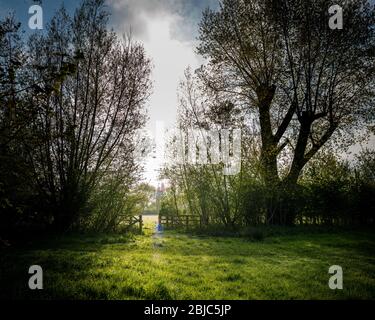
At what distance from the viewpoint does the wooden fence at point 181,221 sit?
23406 millimetres

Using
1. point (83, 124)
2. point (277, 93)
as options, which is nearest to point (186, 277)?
point (83, 124)

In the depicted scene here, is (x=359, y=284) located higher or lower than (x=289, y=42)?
lower

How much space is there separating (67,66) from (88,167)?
11.2m

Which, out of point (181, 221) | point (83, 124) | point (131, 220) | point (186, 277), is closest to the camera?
point (186, 277)

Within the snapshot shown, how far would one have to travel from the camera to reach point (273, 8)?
1664 centimetres

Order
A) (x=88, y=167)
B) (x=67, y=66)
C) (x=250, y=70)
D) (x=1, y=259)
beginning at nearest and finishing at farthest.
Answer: (x=67, y=66) < (x=1, y=259) < (x=88, y=167) < (x=250, y=70)

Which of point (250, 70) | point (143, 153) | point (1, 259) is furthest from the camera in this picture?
point (250, 70)

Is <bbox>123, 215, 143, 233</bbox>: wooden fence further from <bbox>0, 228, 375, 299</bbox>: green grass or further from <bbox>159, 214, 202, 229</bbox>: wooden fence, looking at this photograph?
<bbox>0, 228, 375, 299</bbox>: green grass

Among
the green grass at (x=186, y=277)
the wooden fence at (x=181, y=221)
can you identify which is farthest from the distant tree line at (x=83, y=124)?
the wooden fence at (x=181, y=221)

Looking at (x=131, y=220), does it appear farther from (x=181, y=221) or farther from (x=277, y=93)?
(x=277, y=93)

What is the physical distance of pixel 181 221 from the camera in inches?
997

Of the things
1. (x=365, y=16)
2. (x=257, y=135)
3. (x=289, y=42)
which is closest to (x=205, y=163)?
(x=257, y=135)

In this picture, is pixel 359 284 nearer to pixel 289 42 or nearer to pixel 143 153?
pixel 143 153

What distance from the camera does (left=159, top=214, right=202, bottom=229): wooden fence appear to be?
23.4m
